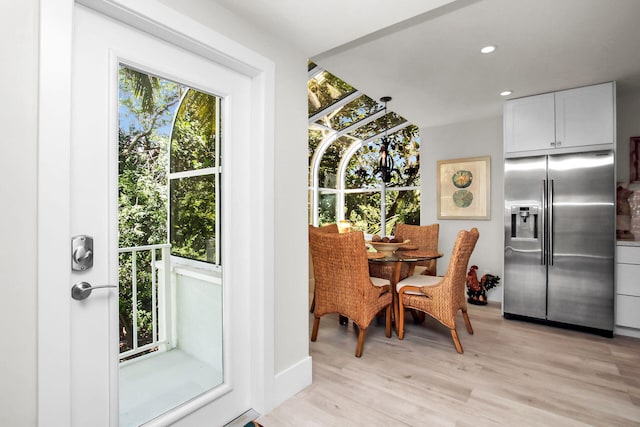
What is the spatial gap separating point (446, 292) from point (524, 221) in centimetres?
148

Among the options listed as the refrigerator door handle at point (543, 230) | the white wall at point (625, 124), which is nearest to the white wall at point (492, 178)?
the refrigerator door handle at point (543, 230)

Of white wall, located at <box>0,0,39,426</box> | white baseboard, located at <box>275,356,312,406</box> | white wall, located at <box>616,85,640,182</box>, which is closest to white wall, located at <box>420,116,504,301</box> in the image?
white wall, located at <box>616,85,640,182</box>

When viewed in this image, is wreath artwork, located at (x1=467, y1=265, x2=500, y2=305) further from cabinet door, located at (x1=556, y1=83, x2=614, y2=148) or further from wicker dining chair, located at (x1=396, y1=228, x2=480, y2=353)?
cabinet door, located at (x1=556, y1=83, x2=614, y2=148)

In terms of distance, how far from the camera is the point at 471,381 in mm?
2244

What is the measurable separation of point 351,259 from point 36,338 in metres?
1.97

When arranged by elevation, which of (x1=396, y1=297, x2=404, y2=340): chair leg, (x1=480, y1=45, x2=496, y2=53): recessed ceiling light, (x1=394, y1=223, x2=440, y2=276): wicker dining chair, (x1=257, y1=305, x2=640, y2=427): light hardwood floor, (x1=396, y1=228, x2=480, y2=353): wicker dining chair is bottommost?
(x1=257, y1=305, x2=640, y2=427): light hardwood floor

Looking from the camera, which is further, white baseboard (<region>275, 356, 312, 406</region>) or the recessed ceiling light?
the recessed ceiling light

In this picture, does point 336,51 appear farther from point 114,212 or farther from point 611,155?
point 611,155

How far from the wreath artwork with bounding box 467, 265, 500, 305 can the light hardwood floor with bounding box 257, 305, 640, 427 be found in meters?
0.89

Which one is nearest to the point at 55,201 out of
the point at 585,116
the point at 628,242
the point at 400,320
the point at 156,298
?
the point at 156,298

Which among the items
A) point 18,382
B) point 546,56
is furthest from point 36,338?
point 546,56

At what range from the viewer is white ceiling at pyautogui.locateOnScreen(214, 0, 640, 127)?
1.78m

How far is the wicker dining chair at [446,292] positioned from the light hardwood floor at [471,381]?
282mm

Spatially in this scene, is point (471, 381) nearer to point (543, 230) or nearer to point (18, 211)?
point (543, 230)
